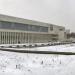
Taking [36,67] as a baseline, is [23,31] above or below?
above

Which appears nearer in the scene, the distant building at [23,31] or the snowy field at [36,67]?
the snowy field at [36,67]

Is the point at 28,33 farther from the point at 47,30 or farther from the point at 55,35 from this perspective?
the point at 55,35

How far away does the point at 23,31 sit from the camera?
6500cm

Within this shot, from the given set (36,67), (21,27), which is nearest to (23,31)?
(21,27)

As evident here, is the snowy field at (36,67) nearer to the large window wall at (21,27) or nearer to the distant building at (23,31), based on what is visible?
the distant building at (23,31)

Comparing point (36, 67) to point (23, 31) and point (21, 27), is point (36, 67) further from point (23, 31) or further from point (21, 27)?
point (21, 27)

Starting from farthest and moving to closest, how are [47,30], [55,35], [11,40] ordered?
[55,35]
[47,30]
[11,40]

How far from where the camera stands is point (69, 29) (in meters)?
125

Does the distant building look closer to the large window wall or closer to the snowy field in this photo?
the large window wall

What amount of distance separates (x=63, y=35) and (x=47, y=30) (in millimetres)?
17355

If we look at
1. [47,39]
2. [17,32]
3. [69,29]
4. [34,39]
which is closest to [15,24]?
[17,32]

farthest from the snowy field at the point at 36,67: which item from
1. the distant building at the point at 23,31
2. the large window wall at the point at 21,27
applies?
the large window wall at the point at 21,27

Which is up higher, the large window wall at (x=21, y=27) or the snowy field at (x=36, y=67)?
the large window wall at (x=21, y=27)

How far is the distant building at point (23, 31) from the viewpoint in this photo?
55.9 meters
